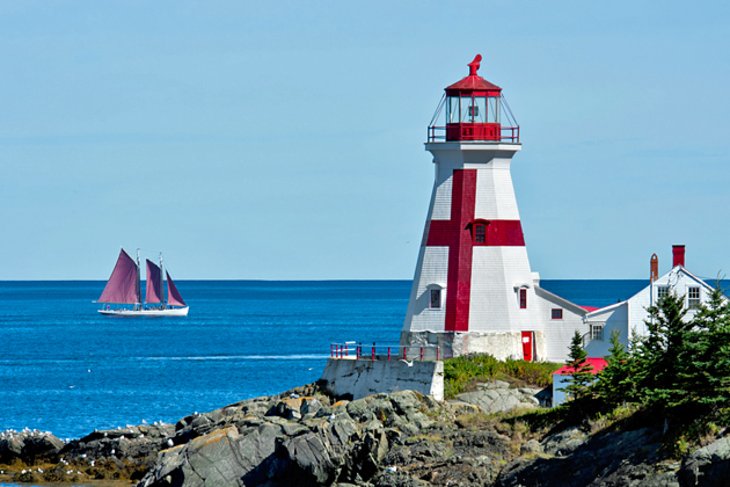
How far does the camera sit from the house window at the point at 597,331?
4303 cm

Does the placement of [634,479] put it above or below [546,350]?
below

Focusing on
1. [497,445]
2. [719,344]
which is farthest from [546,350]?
[719,344]

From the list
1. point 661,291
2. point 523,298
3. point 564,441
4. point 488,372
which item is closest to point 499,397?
point 488,372

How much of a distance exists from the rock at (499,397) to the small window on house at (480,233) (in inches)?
165

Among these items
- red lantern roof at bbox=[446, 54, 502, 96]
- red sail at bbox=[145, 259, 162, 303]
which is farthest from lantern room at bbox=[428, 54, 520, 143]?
red sail at bbox=[145, 259, 162, 303]

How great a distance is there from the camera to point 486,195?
41469 millimetres

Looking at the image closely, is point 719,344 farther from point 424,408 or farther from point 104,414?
point 104,414

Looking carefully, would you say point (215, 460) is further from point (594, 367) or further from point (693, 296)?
point (693, 296)

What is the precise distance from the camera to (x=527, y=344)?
139 ft

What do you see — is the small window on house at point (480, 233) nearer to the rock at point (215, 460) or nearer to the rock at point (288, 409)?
the rock at point (288, 409)

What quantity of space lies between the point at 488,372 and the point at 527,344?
2518mm

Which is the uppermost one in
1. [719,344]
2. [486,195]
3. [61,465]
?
[486,195]

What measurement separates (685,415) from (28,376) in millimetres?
52443

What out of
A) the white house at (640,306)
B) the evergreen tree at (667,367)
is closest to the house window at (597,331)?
the white house at (640,306)
